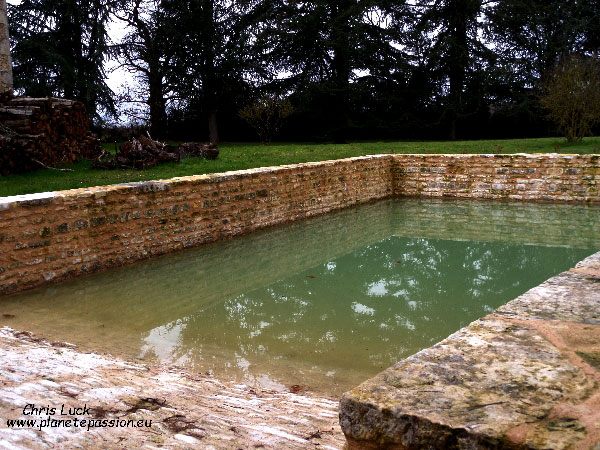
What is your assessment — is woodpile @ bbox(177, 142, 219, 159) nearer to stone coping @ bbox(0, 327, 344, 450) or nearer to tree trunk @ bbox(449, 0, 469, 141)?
stone coping @ bbox(0, 327, 344, 450)

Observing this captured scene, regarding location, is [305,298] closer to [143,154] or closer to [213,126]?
[143,154]

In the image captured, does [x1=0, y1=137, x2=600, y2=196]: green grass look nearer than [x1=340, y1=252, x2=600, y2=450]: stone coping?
No

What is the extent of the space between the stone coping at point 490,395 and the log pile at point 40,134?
8.14 meters

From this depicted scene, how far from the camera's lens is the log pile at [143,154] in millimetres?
9477

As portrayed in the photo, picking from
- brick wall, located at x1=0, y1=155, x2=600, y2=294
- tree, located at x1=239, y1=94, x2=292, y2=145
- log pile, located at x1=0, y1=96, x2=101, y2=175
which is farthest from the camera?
tree, located at x1=239, y1=94, x2=292, y2=145

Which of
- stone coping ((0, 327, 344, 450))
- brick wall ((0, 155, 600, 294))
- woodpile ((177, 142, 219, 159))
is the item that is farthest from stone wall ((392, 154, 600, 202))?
stone coping ((0, 327, 344, 450))

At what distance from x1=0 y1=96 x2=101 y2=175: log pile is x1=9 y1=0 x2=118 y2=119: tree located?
35.3 feet

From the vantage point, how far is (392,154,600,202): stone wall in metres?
11.3

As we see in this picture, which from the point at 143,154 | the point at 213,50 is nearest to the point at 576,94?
the point at 143,154

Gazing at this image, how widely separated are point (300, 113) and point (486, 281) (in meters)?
17.1

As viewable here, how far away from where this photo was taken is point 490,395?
1.58 m

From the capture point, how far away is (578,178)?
1128 centimetres

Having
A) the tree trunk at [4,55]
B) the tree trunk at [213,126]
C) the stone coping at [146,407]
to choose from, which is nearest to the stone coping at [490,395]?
the stone coping at [146,407]

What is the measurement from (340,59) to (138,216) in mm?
17403
